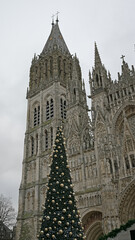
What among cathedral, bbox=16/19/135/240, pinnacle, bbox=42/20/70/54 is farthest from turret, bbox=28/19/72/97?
cathedral, bbox=16/19/135/240

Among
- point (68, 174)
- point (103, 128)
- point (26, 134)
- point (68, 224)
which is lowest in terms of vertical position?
point (68, 224)

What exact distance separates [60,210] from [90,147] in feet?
50.9

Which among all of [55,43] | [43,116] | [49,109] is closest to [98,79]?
[49,109]

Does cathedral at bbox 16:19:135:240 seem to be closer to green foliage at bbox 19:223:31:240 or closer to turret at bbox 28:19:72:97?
green foliage at bbox 19:223:31:240

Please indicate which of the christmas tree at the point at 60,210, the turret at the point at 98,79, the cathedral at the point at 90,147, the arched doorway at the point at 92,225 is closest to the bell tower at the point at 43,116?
the cathedral at the point at 90,147

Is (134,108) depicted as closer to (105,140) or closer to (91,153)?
(105,140)

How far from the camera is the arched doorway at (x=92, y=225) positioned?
22203 mm

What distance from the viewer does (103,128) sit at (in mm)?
24656

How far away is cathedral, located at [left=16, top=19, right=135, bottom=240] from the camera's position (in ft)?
Answer: 67.2

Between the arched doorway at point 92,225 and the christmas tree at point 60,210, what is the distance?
41.1 ft

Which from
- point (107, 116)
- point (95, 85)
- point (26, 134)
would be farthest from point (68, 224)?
point (26, 134)

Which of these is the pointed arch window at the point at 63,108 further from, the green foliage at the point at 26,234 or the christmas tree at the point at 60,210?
the christmas tree at the point at 60,210

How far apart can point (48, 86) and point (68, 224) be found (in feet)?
101

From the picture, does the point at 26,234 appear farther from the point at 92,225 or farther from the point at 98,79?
the point at 98,79
